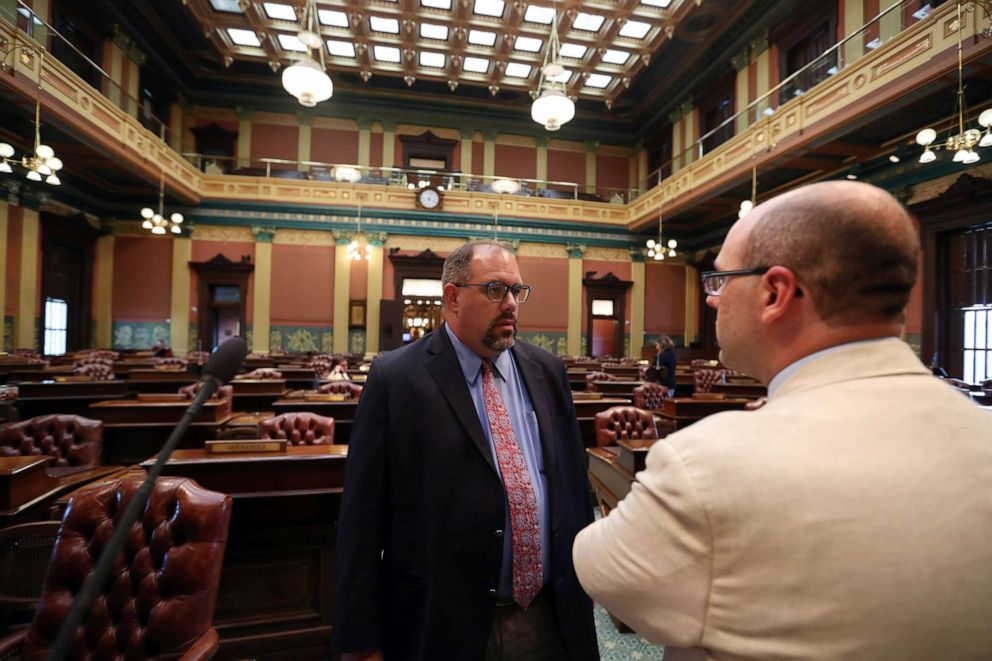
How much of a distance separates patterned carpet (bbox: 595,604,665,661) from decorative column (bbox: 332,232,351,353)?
1269 cm

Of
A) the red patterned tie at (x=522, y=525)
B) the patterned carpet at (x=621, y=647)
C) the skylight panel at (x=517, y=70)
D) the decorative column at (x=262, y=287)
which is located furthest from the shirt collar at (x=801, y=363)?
the decorative column at (x=262, y=287)

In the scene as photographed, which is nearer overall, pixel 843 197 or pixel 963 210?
pixel 843 197

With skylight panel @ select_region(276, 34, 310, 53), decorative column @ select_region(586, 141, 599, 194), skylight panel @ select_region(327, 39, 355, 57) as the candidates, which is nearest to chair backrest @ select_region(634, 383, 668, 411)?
skylight panel @ select_region(327, 39, 355, 57)

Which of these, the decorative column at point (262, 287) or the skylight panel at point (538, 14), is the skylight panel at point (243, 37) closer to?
the decorative column at point (262, 287)

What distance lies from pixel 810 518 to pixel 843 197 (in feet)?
1.56

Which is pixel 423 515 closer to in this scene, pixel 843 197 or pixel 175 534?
pixel 175 534

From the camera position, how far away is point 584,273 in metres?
15.7

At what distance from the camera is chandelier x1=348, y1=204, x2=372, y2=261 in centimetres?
1220

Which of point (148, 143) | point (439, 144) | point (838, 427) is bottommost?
point (838, 427)

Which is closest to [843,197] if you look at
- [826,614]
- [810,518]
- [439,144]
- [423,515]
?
[810,518]

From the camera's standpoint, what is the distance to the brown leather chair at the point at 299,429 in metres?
3.38

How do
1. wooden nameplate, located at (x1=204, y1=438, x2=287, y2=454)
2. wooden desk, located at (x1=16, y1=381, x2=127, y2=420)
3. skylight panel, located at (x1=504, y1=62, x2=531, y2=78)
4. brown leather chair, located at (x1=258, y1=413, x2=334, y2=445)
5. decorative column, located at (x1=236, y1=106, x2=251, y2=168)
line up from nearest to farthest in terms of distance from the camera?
wooden nameplate, located at (x1=204, y1=438, x2=287, y2=454)
brown leather chair, located at (x1=258, y1=413, x2=334, y2=445)
wooden desk, located at (x1=16, y1=381, x2=127, y2=420)
skylight panel, located at (x1=504, y1=62, x2=531, y2=78)
decorative column, located at (x1=236, y1=106, x2=251, y2=168)

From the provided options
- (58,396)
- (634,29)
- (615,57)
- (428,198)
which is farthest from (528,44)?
(58,396)

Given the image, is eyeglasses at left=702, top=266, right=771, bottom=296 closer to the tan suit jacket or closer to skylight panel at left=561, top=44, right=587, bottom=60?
the tan suit jacket
